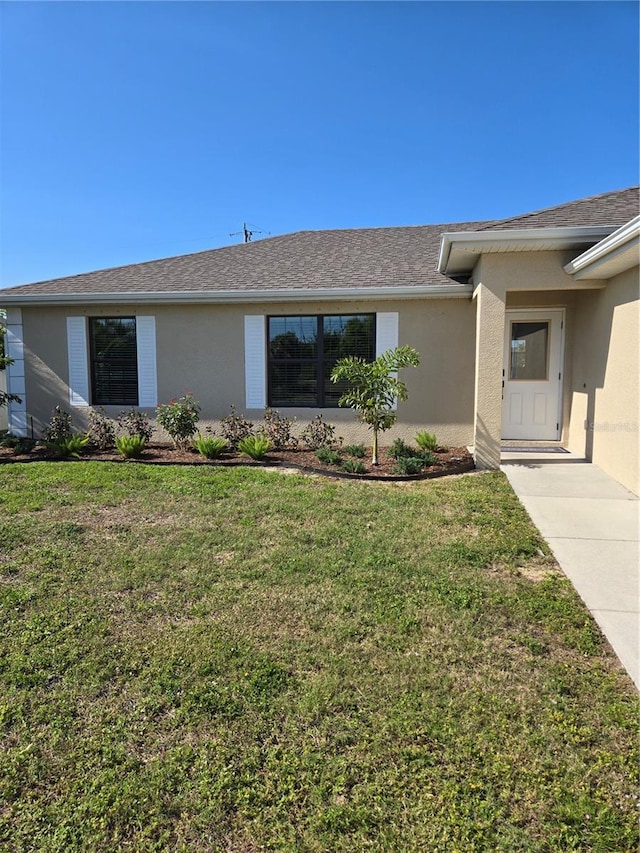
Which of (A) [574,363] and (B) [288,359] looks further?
(B) [288,359]

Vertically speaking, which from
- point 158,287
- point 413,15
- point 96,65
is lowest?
point 158,287

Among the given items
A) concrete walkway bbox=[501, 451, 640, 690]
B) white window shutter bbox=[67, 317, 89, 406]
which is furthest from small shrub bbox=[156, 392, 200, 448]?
concrete walkway bbox=[501, 451, 640, 690]

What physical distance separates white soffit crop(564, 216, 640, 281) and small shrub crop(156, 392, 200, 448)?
6.50 meters

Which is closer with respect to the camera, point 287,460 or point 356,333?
point 287,460

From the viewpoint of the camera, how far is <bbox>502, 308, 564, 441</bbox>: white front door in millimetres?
8914

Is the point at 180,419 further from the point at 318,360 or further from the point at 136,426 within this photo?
the point at 318,360

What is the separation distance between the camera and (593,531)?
4840 millimetres

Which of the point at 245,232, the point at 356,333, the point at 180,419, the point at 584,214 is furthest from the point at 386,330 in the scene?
the point at 245,232

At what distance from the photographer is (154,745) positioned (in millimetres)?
2209

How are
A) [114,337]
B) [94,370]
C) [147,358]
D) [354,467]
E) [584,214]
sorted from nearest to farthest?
1. [584,214]
2. [354,467]
3. [147,358]
4. [114,337]
5. [94,370]

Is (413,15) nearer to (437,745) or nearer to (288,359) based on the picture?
(288,359)

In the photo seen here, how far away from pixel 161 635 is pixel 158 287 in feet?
26.6

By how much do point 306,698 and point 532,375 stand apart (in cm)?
811

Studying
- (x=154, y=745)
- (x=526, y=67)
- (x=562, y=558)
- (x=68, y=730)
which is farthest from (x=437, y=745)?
(x=526, y=67)
